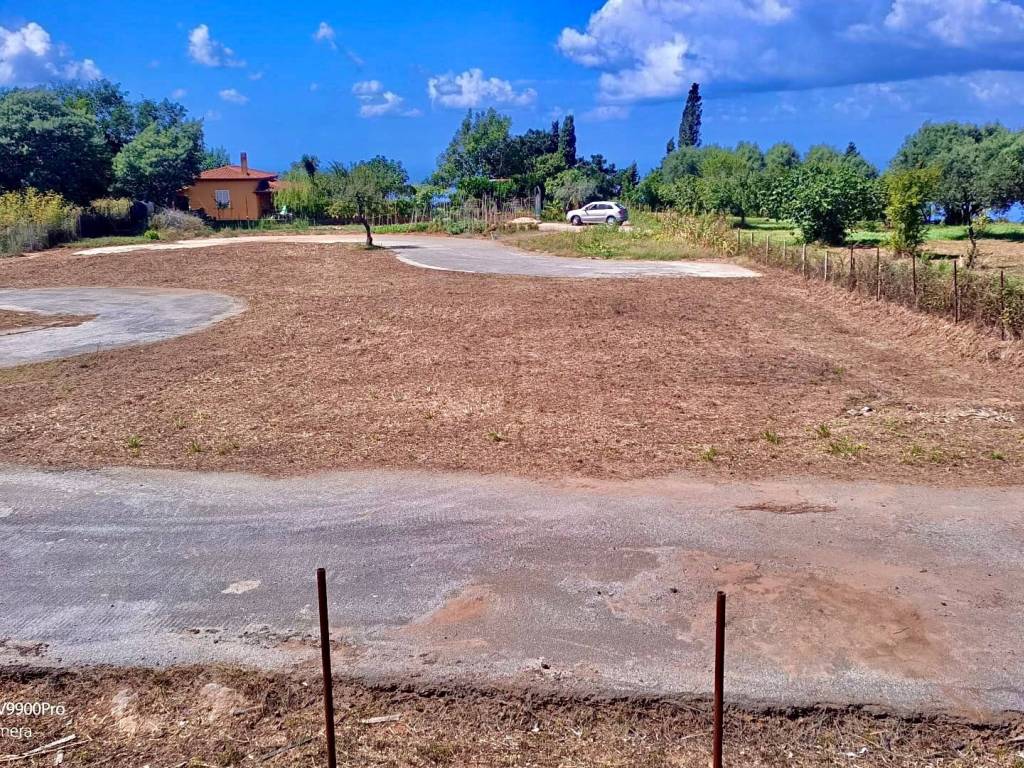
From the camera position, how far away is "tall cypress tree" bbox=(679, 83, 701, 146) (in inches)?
3610

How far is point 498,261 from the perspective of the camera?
2809 centimetres

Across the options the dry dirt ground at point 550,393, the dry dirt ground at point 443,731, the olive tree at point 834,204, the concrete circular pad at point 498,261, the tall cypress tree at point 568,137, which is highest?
the tall cypress tree at point 568,137

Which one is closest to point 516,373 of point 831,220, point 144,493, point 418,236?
point 144,493

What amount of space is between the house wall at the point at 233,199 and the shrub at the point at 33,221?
55.4 feet

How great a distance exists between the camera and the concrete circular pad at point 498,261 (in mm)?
23875

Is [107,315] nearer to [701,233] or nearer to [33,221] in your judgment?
[33,221]

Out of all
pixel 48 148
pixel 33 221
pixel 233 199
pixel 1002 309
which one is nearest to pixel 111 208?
pixel 48 148

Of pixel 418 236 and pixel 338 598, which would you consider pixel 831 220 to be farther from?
pixel 338 598

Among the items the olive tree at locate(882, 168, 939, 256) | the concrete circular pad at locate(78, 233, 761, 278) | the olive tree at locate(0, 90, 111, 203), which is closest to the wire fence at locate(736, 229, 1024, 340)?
the concrete circular pad at locate(78, 233, 761, 278)

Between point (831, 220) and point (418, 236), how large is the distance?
20.0 m

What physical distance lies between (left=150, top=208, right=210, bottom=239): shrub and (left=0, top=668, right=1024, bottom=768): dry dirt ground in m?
37.7

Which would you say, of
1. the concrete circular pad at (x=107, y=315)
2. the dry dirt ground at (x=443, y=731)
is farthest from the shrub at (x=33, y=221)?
the dry dirt ground at (x=443, y=731)

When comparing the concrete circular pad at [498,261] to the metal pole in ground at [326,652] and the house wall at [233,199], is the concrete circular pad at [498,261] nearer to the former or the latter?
the house wall at [233,199]

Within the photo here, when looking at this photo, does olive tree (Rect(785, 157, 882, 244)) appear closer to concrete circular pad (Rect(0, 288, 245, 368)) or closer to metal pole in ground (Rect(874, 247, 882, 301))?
metal pole in ground (Rect(874, 247, 882, 301))
